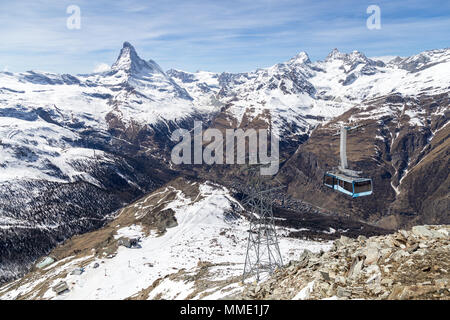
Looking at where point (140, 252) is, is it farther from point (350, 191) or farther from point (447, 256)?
point (447, 256)

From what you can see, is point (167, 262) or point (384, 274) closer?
point (384, 274)

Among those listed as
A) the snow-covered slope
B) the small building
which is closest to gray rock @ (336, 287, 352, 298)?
the snow-covered slope

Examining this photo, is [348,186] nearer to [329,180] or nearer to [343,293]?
[329,180]

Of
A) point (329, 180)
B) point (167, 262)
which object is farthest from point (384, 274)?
point (167, 262)

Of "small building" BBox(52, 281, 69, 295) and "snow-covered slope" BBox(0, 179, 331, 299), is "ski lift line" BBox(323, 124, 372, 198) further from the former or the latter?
"small building" BBox(52, 281, 69, 295)

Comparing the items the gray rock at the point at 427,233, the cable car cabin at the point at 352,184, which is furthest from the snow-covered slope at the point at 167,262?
the gray rock at the point at 427,233

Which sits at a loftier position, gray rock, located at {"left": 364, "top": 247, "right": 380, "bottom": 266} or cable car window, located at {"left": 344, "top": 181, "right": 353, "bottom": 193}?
cable car window, located at {"left": 344, "top": 181, "right": 353, "bottom": 193}

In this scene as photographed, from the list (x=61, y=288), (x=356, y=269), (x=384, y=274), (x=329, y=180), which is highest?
(x=329, y=180)
